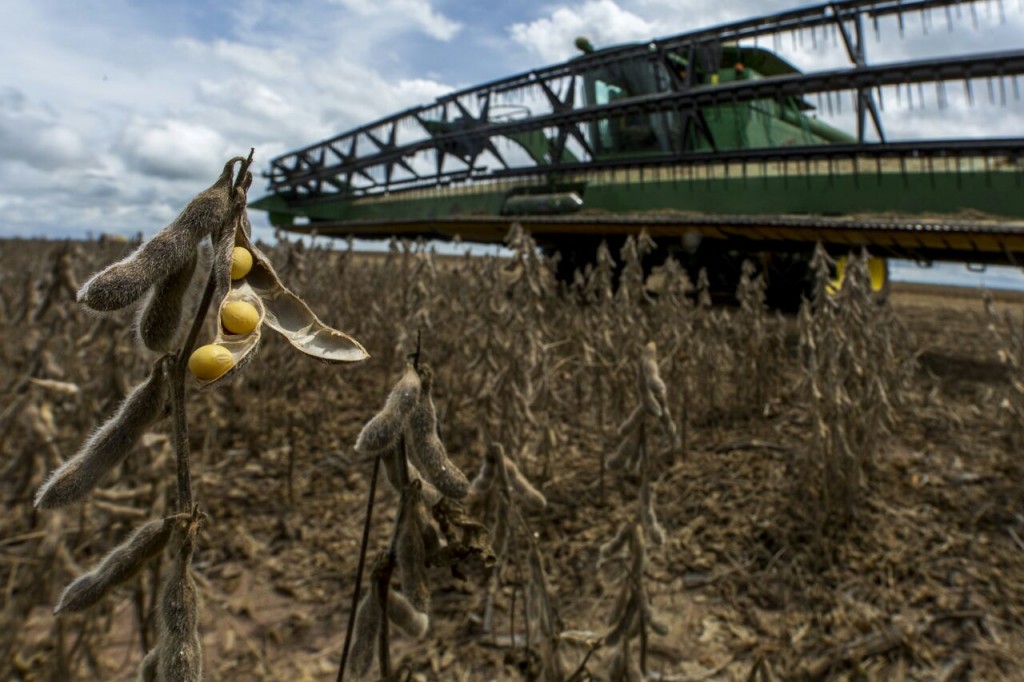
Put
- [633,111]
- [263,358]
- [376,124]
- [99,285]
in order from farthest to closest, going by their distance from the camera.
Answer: [376,124]
[633,111]
[263,358]
[99,285]

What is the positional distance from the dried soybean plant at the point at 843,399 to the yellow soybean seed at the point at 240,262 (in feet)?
8.28

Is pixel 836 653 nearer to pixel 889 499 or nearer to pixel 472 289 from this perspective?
pixel 889 499

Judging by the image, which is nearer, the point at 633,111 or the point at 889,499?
the point at 889,499

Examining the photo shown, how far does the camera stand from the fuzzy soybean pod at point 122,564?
1.90 feet

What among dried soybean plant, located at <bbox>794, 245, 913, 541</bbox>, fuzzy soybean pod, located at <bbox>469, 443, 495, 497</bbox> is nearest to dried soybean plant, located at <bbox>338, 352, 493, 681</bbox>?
fuzzy soybean pod, located at <bbox>469, 443, 495, 497</bbox>

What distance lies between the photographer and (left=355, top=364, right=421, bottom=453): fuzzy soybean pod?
0.74 meters

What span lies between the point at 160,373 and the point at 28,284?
9.33 ft

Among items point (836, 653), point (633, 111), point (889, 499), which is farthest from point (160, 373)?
point (633, 111)

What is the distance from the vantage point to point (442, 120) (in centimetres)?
1028

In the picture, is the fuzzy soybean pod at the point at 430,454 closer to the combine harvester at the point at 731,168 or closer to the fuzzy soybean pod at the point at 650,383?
the fuzzy soybean pod at the point at 650,383

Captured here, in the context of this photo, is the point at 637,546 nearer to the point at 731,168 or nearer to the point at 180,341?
the point at 180,341

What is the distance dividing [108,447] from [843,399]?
2.84 metres

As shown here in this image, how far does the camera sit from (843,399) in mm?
Result: 2725

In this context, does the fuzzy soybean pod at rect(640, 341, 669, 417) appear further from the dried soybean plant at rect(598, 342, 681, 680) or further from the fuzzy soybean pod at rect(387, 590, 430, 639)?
the fuzzy soybean pod at rect(387, 590, 430, 639)
